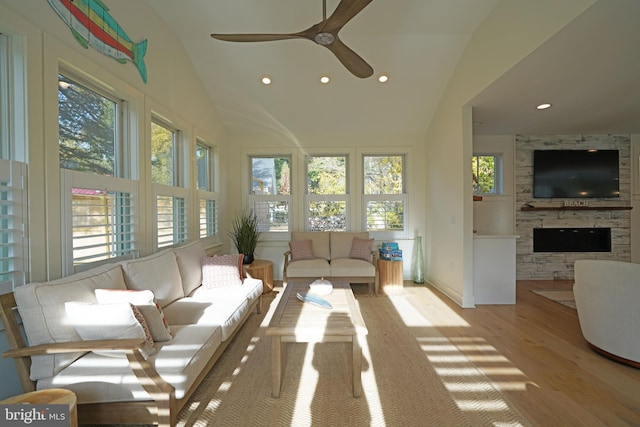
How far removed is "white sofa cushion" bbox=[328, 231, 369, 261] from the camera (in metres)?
4.65

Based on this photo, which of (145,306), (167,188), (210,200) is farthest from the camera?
(210,200)

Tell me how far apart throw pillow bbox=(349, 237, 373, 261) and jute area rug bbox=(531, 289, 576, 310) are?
8.69ft

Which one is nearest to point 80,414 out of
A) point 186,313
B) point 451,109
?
point 186,313

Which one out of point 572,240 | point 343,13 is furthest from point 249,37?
point 572,240

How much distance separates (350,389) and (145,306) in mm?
1514

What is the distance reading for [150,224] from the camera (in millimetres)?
2871

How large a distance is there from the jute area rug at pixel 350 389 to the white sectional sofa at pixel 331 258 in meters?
1.36

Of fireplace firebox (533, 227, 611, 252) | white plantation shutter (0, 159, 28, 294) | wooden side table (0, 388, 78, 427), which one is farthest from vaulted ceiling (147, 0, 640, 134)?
wooden side table (0, 388, 78, 427)

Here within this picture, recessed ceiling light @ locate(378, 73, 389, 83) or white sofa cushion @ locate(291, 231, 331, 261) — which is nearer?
recessed ceiling light @ locate(378, 73, 389, 83)

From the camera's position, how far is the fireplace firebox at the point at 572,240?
5043mm

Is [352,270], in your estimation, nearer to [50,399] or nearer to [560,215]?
[50,399]

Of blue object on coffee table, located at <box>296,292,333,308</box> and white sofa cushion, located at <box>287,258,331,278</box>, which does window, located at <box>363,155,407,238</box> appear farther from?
blue object on coffee table, located at <box>296,292,333,308</box>

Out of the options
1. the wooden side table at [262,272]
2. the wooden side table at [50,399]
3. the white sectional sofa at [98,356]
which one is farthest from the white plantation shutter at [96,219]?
the wooden side table at [262,272]

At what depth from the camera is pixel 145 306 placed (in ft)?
5.74
